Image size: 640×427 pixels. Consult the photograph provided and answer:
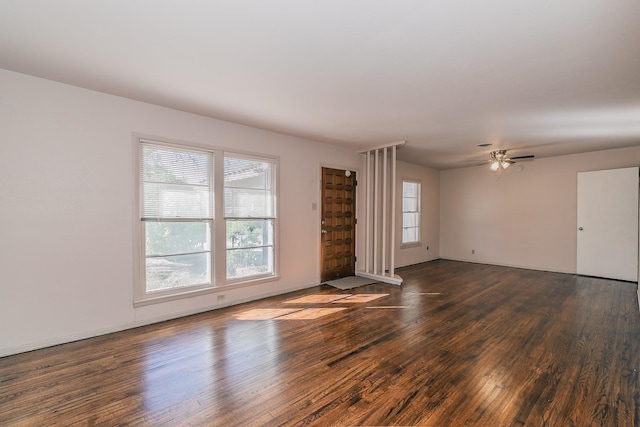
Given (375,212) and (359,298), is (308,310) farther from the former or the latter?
(375,212)

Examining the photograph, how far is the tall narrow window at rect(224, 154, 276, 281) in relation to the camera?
13.6 ft

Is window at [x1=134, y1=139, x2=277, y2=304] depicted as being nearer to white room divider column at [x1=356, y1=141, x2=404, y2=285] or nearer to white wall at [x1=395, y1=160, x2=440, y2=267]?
white room divider column at [x1=356, y1=141, x2=404, y2=285]

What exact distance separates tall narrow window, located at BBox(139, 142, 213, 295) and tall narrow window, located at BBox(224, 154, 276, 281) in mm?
307

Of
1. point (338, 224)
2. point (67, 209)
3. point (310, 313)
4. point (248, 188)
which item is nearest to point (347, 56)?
point (248, 188)

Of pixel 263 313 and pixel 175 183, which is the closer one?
pixel 175 183

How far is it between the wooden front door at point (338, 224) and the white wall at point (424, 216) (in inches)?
64.8

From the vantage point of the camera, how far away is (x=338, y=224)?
18.5ft

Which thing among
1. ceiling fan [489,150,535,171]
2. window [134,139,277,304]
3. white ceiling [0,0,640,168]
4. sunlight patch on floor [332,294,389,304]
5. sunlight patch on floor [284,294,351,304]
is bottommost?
sunlight patch on floor [284,294,351,304]

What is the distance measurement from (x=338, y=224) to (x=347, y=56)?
3.66 meters

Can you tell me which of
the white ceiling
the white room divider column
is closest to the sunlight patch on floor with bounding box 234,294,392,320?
the white room divider column

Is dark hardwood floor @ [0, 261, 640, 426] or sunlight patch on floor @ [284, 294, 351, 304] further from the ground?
dark hardwood floor @ [0, 261, 640, 426]

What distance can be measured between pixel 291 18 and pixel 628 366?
3.97 metres

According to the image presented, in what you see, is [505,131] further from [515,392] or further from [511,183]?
[515,392]

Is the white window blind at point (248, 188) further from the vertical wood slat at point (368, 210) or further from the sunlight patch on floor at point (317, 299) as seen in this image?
the vertical wood slat at point (368, 210)
